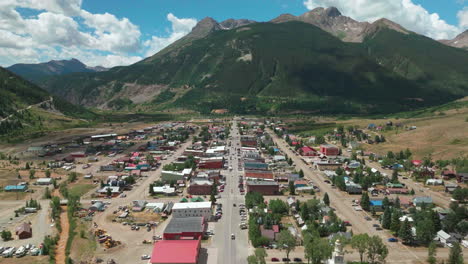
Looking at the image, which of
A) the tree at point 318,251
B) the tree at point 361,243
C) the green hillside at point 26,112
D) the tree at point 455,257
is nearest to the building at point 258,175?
the tree at point 361,243

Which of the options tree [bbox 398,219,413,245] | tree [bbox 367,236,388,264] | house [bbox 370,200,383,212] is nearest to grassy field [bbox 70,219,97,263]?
tree [bbox 367,236,388,264]

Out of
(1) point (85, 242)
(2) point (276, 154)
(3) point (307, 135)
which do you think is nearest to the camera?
(1) point (85, 242)

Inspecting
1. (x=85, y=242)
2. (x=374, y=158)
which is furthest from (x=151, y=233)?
(x=374, y=158)

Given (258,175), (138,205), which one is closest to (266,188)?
(258,175)

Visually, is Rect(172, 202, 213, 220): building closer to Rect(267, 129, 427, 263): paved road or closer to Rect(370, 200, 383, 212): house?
Rect(267, 129, 427, 263): paved road

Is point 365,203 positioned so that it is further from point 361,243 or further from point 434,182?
point 434,182

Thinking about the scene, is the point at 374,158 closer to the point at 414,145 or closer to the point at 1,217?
the point at 414,145
